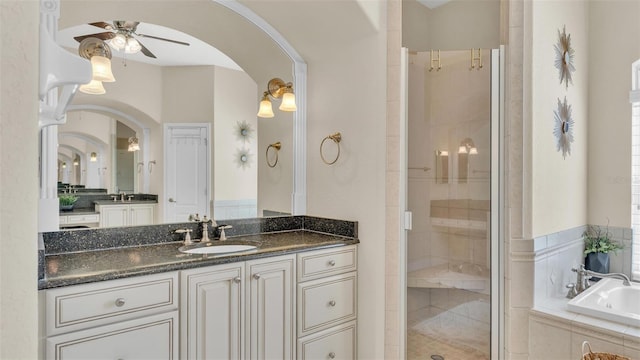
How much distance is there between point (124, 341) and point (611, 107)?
3.44 m

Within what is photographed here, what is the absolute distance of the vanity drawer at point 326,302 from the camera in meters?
2.21

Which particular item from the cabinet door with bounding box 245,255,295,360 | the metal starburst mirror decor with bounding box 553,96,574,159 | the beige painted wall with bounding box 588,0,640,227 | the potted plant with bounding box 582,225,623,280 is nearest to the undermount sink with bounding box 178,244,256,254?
the cabinet door with bounding box 245,255,295,360

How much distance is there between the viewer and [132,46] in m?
2.26

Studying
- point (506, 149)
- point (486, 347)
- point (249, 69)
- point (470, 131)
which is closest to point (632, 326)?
point (486, 347)

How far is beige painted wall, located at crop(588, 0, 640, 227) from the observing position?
2865 millimetres

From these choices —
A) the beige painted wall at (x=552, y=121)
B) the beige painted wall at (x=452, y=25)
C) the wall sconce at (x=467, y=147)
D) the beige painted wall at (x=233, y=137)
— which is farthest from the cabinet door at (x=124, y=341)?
the beige painted wall at (x=452, y=25)

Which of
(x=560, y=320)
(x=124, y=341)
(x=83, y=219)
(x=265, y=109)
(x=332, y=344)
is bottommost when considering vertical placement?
(x=332, y=344)

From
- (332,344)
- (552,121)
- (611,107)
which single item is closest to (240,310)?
(332,344)

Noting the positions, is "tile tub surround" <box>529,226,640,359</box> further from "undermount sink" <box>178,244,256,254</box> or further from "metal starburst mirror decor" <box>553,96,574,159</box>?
"undermount sink" <box>178,244,256,254</box>

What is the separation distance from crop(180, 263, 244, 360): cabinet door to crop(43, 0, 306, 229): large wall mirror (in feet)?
2.11

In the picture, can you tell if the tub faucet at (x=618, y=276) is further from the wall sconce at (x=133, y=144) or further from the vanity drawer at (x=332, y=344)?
the wall sconce at (x=133, y=144)

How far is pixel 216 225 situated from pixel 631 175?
2.93 meters

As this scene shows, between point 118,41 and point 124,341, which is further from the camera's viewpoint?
point 118,41

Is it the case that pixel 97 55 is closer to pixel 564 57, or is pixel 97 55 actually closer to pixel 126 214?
pixel 126 214
